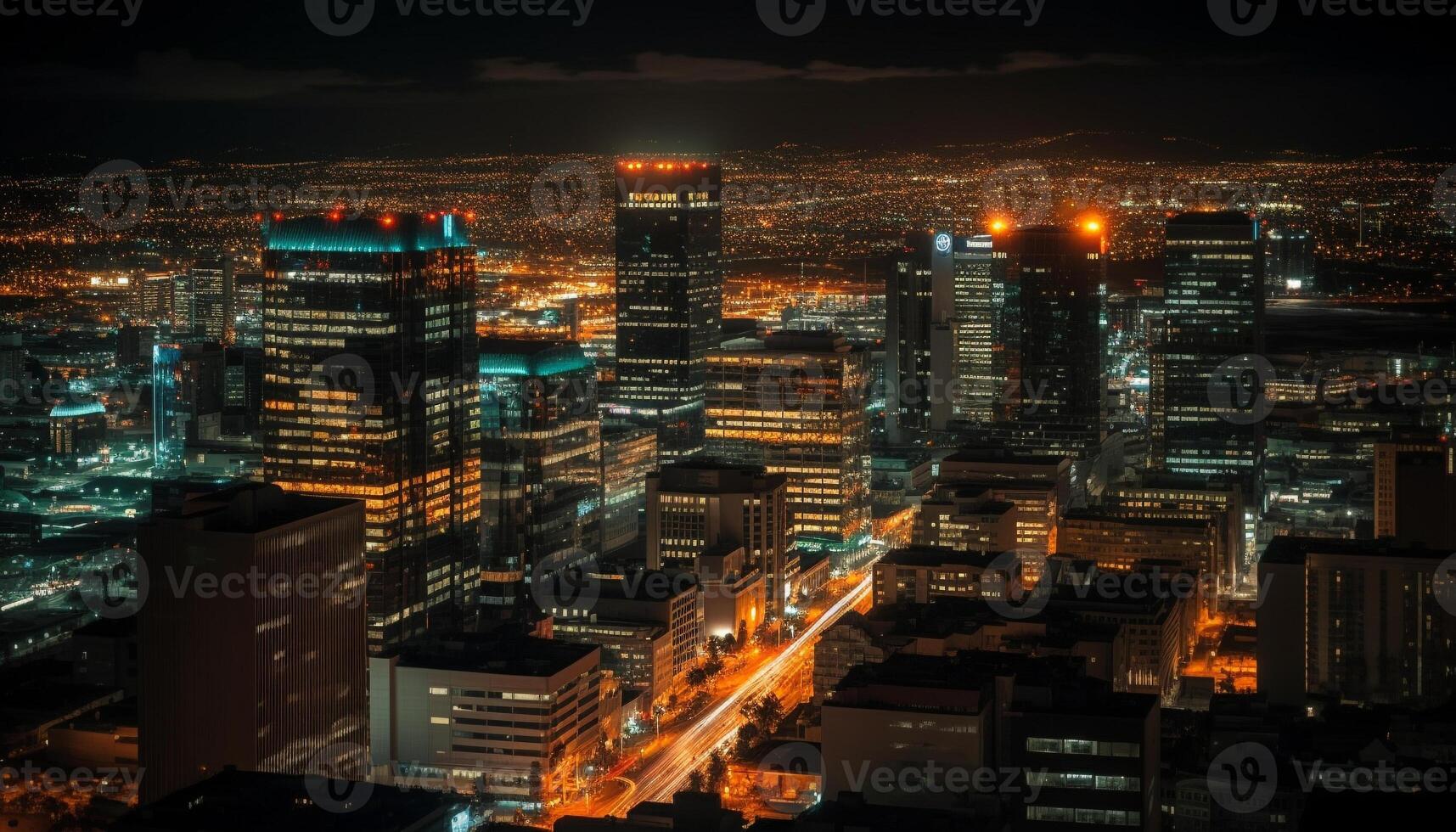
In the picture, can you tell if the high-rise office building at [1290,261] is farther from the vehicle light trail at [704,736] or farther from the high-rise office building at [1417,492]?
the vehicle light trail at [704,736]

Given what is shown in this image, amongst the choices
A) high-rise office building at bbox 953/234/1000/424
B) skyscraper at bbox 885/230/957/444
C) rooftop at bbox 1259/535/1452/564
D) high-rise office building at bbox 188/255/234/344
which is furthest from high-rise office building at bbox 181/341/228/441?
rooftop at bbox 1259/535/1452/564

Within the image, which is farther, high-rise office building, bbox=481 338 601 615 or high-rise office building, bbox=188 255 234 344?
high-rise office building, bbox=188 255 234 344

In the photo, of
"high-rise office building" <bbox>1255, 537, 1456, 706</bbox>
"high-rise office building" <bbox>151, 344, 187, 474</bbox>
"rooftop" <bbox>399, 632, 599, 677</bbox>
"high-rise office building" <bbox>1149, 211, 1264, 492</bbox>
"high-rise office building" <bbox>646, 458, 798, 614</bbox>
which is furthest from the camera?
"high-rise office building" <bbox>1149, 211, 1264, 492</bbox>

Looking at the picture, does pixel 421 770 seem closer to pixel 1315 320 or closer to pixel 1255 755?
pixel 1255 755

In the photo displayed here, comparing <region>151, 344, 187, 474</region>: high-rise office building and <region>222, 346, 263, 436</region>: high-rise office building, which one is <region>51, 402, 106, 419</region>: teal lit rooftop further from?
<region>222, 346, 263, 436</region>: high-rise office building

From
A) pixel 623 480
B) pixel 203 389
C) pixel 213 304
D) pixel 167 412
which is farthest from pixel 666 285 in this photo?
pixel 213 304

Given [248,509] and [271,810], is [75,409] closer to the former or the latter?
[248,509]

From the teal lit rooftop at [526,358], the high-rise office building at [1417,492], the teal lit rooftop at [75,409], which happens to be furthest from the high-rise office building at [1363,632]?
the teal lit rooftop at [75,409]
